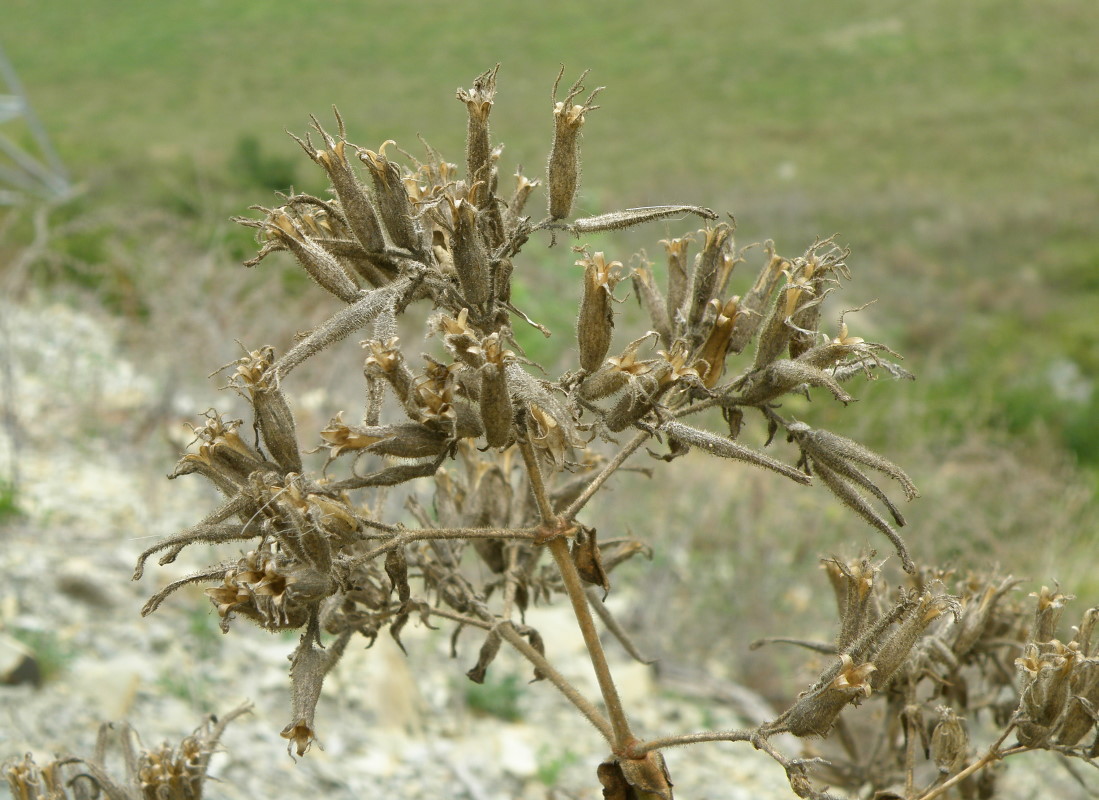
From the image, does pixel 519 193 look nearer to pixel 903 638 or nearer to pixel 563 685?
pixel 563 685

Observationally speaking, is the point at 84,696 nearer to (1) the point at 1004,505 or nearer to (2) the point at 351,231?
(2) the point at 351,231

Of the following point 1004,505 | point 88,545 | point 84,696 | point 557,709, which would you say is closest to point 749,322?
point 84,696

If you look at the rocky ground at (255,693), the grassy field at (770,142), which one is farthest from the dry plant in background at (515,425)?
the grassy field at (770,142)

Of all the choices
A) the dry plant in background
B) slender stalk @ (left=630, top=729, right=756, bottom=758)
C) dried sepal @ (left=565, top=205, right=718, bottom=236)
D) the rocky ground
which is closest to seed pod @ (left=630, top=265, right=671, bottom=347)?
the dry plant in background

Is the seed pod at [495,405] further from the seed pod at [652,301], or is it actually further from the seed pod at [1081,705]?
the seed pod at [1081,705]

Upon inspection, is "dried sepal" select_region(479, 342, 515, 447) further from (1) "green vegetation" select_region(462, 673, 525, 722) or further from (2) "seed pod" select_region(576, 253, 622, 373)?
(1) "green vegetation" select_region(462, 673, 525, 722)

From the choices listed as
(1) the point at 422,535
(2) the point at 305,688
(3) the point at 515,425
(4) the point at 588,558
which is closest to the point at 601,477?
(4) the point at 588,558

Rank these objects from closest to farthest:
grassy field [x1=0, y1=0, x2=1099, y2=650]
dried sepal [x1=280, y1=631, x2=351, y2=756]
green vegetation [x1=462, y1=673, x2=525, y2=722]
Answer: dried sepal [x1=280, y1=631, x2=351, y2=756] → green vegetation [x1=462, y1=673, x2=525, y2=722] → grassy field [x1=0, y1=0, x2=1099, y2=650]
